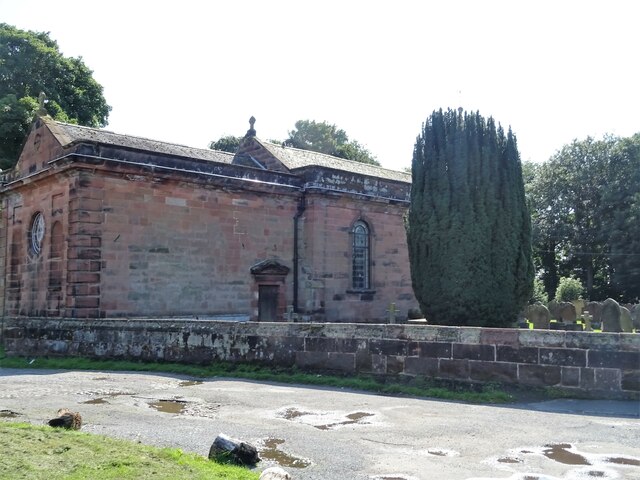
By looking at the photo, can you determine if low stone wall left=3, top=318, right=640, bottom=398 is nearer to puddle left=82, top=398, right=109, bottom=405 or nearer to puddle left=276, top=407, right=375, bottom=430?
puddle left=276, top=407, right=375, bottom=430

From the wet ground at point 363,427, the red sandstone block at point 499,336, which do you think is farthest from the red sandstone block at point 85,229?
the red sandstone block at point 499,336

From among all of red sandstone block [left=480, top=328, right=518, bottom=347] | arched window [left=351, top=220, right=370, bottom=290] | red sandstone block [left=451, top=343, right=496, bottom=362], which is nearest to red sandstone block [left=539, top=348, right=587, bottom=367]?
red sandstone block [left=480, top=328, right=518, bottom=347]

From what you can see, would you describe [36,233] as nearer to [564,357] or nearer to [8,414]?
[8,414]

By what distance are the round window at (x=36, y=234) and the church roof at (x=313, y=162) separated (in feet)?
30.4

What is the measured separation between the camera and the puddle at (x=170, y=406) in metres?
8.50

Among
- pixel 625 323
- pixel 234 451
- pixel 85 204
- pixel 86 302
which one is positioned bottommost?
pixel 234 451

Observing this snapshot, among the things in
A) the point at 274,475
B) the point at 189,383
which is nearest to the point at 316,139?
the point at 189,383

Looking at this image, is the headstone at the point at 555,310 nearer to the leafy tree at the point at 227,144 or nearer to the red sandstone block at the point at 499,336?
the red sandstone block at the point at 499,336

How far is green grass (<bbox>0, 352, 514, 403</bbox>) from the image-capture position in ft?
30.9

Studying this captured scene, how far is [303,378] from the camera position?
1099cm

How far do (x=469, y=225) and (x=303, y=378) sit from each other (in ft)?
23.4

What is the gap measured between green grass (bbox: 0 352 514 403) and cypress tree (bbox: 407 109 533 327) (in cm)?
597

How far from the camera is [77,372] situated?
13234 mm

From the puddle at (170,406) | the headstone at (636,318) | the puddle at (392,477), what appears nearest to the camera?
the puddle at (392,477)
